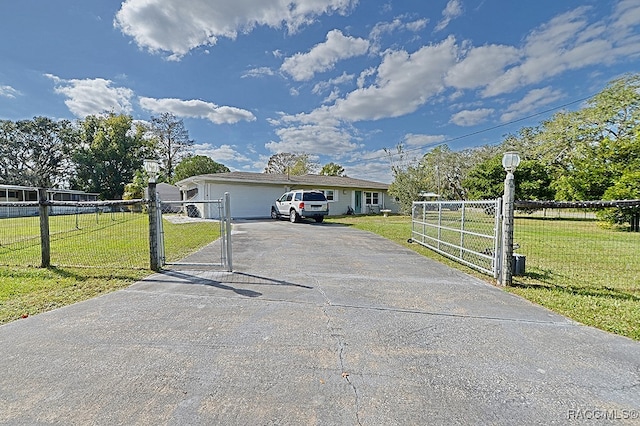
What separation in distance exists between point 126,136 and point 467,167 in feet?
142

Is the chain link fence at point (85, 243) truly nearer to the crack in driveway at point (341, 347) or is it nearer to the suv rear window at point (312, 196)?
the crack in driveway at point (341, 347)

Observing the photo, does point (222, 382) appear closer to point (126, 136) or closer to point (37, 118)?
point (126, 136)

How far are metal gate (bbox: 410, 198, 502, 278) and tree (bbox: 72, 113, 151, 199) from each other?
39331 mm

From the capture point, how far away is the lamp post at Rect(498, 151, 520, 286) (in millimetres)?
4953

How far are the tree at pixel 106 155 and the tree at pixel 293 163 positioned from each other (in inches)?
734

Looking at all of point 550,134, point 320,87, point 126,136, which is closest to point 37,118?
point 126,136

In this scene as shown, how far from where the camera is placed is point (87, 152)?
34812 millimetres

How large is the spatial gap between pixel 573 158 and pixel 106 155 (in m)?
48.3

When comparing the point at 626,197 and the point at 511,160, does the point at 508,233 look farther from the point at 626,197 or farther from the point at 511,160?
the point at 626,197

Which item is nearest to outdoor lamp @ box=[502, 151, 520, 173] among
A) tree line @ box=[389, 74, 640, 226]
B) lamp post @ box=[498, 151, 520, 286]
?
lamp post @ box=[498, 151, 520, 286]

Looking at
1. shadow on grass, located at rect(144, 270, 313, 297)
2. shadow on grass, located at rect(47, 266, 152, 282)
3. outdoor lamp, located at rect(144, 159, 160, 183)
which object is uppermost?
outdoor lamp, located at rect(144, 159, 160, 183)

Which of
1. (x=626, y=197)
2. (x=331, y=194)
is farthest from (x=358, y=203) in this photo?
(x=626, y=197)

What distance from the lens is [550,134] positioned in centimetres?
2475

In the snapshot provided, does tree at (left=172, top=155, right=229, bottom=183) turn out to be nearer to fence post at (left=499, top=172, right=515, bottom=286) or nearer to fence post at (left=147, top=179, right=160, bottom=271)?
fence post at (left=147, top=179, right=160, bottom=271)
